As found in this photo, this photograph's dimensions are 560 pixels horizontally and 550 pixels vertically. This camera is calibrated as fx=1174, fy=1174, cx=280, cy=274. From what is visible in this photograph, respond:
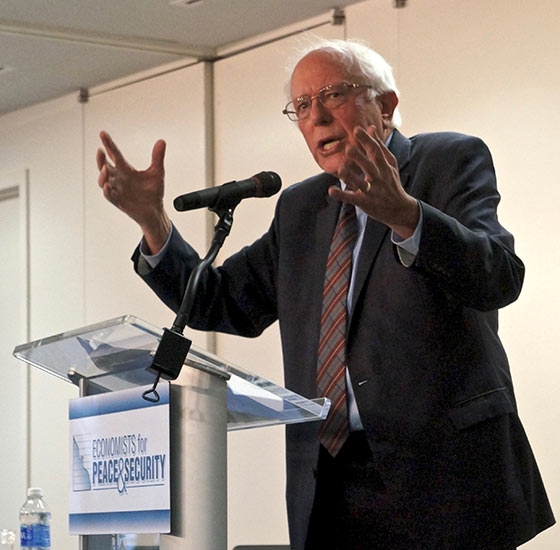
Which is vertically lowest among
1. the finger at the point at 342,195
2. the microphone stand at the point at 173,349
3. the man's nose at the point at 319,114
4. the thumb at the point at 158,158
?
the microphone stand at the point at 173,349

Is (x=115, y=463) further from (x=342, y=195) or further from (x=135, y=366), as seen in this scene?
(x=342, y=195)

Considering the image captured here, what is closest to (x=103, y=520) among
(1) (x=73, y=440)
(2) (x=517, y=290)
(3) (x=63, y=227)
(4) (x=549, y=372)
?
(1) (x=73, y=440)

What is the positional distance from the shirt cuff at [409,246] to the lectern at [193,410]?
287mm

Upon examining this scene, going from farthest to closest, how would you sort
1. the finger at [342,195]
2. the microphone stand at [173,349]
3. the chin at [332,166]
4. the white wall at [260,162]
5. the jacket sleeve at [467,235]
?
the white wall at [260,162] → the chin at [332,166] → the jacket sleeve at [467,235] → the finger at [342,195] → the microphone stand at [173,349]

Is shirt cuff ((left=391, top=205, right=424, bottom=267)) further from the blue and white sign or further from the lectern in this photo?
the blue and white sign

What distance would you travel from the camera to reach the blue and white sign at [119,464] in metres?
1.77

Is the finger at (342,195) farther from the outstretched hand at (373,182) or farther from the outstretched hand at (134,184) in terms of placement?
the outstretched hand at (134,184)

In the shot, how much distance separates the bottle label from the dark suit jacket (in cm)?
92

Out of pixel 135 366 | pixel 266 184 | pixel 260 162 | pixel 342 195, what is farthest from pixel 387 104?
pixel 260 162

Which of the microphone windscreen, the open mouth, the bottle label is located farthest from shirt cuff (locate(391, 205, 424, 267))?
the bottle label

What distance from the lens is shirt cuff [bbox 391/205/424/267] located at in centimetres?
192

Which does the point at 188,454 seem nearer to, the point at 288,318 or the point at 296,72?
the point at 288,318

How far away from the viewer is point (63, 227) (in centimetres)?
598

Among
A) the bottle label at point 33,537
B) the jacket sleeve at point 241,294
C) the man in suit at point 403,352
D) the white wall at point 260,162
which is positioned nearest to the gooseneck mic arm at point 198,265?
the man in suit at point 403,352
